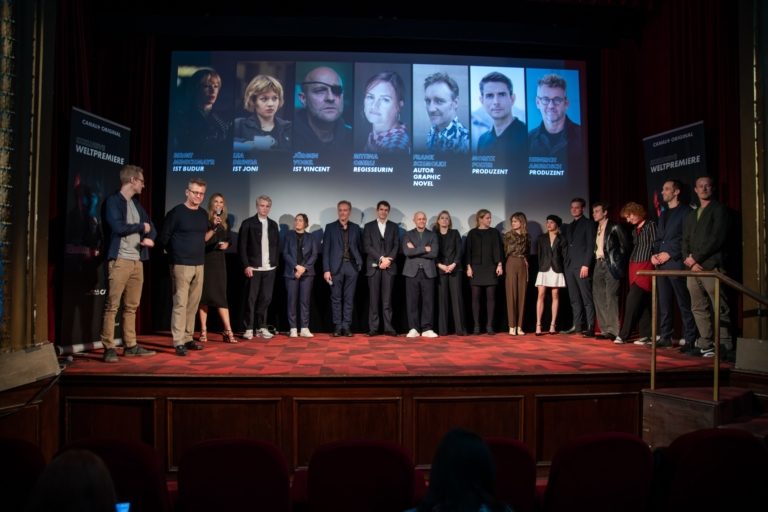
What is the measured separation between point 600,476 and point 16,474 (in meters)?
1.94

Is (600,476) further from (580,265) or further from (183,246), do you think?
(580,265)

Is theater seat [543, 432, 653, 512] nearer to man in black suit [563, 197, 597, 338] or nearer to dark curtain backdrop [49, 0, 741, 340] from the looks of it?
dark curtain backdrop [49, 0, 741, 340]

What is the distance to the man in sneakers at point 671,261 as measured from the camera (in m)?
5.41

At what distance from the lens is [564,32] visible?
7316 millimetres

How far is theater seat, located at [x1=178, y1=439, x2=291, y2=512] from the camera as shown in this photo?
1.76 meters

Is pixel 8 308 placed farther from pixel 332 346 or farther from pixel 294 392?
pixel 332 346

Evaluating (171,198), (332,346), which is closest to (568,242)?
(332,346)

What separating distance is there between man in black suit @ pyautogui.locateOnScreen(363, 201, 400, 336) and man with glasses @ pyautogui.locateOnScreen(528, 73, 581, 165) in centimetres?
237

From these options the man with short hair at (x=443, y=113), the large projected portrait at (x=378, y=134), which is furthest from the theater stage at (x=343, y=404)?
the man with short hair at (x=443, y=113)

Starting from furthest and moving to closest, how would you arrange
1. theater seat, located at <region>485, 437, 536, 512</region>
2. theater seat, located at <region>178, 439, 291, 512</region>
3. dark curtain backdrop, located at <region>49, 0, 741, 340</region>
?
1. dark curtain backdrop, located at <region>49, 0, 741, 340</region>
2. theater seat, located at <region>485, 437, 536, 512</region>
3. theater seat, located at <region>178, 439, 291, 512</region>

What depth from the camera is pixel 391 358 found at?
4.71 metres

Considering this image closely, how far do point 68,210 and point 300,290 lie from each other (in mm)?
2614

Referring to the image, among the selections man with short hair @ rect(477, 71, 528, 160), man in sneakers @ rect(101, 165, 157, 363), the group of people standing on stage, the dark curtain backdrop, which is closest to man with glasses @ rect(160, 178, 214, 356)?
the group of people standing on stage

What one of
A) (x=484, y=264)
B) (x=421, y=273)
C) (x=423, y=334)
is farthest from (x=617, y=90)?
(x=423, y=334)
